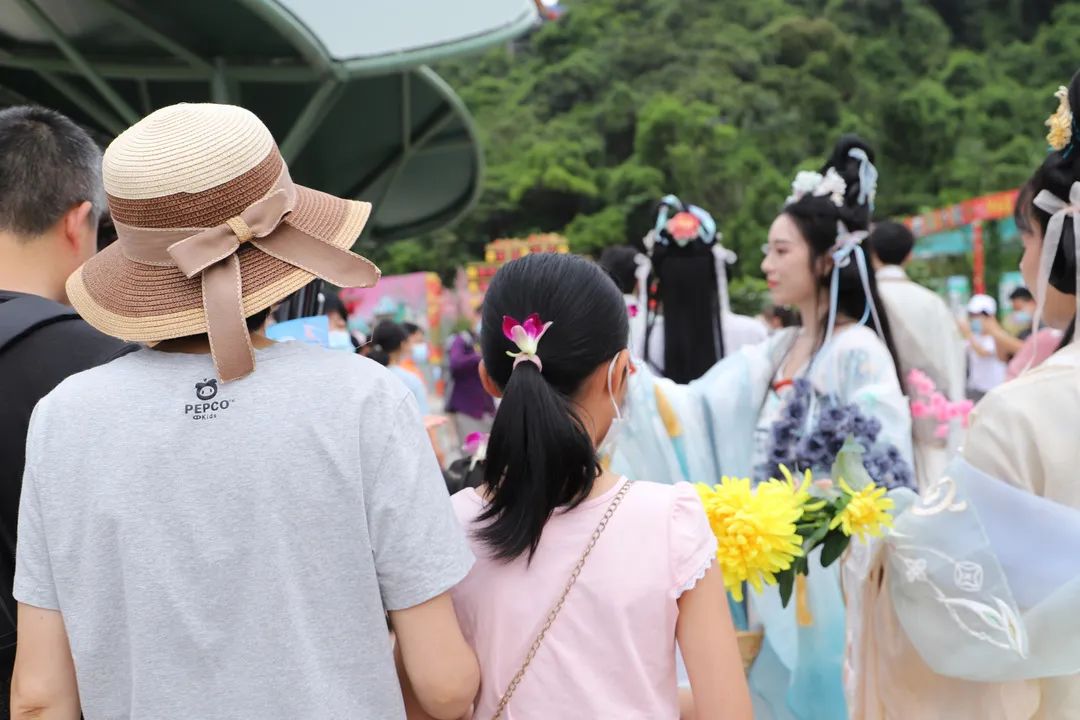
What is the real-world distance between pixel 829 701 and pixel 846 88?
43204mm

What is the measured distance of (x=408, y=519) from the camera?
1351 millimetres

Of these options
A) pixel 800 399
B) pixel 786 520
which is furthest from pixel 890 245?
pixel 786 520

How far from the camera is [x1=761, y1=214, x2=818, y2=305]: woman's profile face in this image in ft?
12.1

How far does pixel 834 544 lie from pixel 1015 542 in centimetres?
38

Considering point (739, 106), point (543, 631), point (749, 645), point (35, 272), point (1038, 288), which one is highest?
point (35, 272)

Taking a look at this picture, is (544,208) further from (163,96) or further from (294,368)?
(294,368)

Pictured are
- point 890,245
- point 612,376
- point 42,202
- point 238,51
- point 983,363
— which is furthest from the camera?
point 238,51

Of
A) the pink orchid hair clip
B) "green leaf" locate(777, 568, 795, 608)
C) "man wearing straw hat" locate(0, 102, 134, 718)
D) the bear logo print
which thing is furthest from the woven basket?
the bear logo print

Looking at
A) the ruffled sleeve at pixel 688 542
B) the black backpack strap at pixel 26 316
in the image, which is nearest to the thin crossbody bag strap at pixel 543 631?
the ruffled sleeve at pixel 688 542

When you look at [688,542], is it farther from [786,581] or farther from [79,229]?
[79,229]

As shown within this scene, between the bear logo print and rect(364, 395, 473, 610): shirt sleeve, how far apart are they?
0.72 ft

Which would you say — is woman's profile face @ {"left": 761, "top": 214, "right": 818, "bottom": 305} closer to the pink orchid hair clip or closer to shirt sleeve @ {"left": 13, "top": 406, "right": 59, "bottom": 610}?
the pink orchid hair clip

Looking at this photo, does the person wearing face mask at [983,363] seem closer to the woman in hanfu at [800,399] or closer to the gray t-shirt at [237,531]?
the woman in hanfu at [800,399]

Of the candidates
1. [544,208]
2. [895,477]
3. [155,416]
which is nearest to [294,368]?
[155,416]
